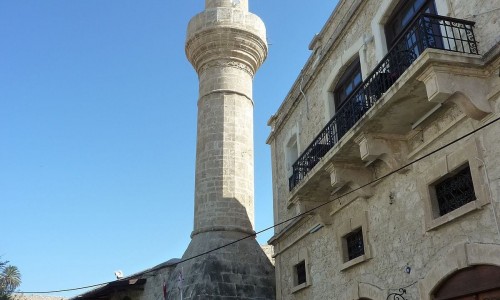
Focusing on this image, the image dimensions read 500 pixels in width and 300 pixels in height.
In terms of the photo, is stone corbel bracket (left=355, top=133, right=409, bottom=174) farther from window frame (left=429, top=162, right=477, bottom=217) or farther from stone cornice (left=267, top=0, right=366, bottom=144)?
stone cornice (left=267, top=0, right=366, bottom=144)

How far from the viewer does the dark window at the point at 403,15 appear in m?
7.31

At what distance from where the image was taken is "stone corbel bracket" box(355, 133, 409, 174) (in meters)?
7.11

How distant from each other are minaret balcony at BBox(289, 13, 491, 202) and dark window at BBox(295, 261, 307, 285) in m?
2.40

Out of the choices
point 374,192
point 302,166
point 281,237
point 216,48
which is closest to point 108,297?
point 281,237

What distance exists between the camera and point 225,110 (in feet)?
47.8

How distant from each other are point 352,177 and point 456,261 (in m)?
2.57

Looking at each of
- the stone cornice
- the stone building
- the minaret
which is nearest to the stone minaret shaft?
the minaret

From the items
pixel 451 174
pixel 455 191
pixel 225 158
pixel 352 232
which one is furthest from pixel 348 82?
pixel 225 158

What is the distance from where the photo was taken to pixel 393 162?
23.7 ft

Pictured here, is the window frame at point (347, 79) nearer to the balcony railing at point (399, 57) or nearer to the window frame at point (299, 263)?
Result: the balcony railing at point (399, 57)

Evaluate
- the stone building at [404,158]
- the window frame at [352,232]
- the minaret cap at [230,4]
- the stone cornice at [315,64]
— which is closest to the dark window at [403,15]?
the stone building at [404,158]

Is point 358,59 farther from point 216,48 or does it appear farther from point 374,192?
point 216,48

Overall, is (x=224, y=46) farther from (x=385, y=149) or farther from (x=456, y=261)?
(x=456, y=261)

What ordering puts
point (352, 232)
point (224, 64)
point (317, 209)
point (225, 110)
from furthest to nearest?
point (224, 64)
point (225, 110)
point (317, 209)
point (352, 232)
